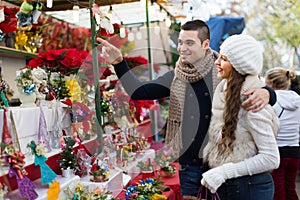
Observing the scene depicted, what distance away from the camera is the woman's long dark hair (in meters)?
1.67

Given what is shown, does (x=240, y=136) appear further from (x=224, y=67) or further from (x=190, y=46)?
(x=190, y=46)

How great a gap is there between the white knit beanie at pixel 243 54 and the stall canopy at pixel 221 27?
4.02 m

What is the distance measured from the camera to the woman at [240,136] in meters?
1.62

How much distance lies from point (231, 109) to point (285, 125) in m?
1.97

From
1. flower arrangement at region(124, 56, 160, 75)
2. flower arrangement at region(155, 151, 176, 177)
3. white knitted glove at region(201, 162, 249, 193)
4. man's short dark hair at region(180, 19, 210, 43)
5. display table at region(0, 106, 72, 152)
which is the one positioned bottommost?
flower arrangement at region(155, 151, 176, 177)

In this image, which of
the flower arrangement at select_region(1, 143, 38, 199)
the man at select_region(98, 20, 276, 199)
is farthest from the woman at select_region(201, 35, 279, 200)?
the flower arrangement at select_region(1, 143, 38, 199)

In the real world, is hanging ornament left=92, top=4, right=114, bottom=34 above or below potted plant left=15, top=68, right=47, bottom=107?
above

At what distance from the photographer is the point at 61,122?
2.17 meters

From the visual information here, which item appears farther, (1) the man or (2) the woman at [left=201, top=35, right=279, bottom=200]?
(1) the man

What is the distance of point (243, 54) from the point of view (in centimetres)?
168

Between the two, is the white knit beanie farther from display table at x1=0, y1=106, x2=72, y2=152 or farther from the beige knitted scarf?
display table at x1=0, y1=106, x2=72, y2=152

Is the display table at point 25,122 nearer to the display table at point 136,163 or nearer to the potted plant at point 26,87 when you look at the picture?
the potted plant at point 26,87

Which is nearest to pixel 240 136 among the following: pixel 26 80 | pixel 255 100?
pixel 255 100

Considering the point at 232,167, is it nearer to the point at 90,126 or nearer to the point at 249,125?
Result: the point at 249,125
